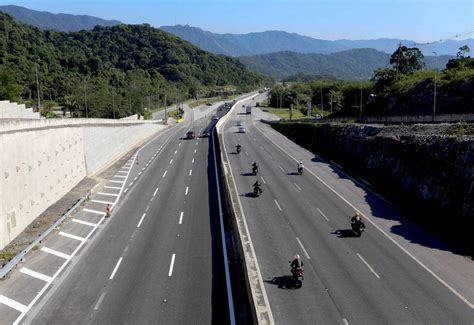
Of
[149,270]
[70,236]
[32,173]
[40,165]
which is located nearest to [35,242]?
[70,236]

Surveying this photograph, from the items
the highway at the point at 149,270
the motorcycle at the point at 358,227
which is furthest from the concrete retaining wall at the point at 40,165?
the motorcycle at the point at 358,227

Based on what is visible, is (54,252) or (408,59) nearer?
(54,252)

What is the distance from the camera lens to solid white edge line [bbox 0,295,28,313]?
20.8 meters

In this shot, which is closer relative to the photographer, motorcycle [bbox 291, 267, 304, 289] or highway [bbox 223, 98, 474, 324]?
highway [bbox 223, 98, 474, 324]

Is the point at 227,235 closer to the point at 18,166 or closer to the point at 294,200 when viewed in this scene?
the point at 294,200

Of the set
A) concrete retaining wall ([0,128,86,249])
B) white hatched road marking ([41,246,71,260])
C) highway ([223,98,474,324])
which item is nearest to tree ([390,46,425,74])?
highway ([223,98,474,324])

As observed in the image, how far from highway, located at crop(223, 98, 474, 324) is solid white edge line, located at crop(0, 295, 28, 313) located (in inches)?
435

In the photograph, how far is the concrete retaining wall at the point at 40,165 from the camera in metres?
29.0

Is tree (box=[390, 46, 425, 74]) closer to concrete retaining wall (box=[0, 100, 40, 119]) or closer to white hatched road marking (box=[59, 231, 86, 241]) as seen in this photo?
concrete retaining wall (box=[0, 100, 40, 119])

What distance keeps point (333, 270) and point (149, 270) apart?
9.78 m

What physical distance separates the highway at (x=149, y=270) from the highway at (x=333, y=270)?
9.57 ft

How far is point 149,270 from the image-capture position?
82.3 feet

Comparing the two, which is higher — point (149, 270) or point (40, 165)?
point (40, 165)

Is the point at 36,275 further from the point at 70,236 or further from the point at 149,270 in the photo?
the point at 70,236
